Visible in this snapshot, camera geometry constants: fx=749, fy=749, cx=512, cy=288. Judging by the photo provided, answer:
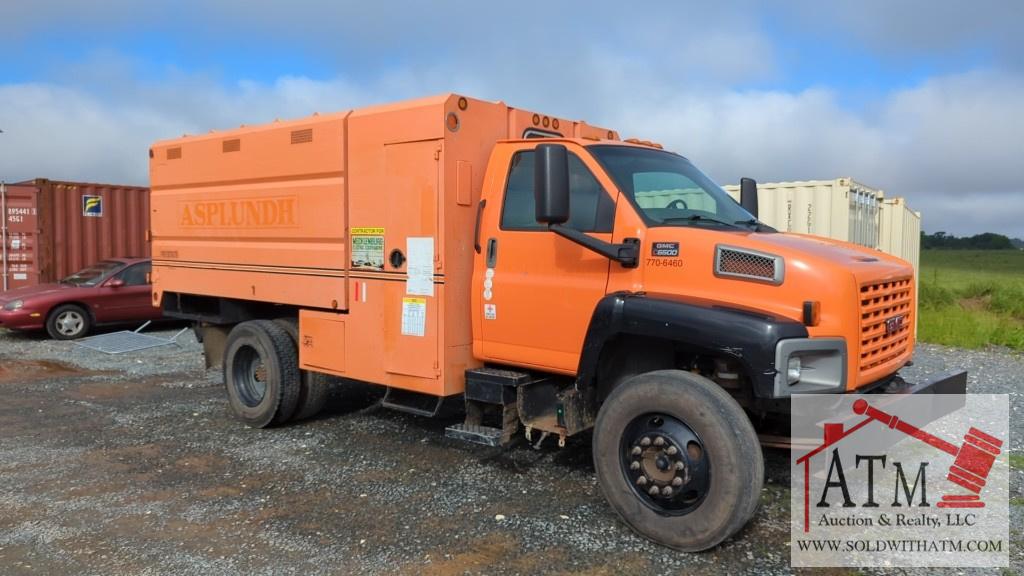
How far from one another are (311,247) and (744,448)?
3902mm

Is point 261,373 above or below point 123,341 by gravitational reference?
above

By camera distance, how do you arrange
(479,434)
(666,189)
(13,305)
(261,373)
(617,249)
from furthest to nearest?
(13,305), (261,373), (479,434), (666,189), (617,249)

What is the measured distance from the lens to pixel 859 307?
13.1 ft

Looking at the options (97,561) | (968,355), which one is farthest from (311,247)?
(968,355)

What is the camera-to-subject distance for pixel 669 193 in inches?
196

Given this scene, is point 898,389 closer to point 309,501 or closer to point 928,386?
point 928,386

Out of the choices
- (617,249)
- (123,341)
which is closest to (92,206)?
(123,341)

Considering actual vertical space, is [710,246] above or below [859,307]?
above

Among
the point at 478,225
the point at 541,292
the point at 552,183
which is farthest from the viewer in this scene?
the point at 478,225

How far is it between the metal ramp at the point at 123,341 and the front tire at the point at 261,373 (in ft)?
17.4

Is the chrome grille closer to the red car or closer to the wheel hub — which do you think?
the wheel hub

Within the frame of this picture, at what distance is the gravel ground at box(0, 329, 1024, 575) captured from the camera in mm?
4074

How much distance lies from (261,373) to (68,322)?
7676 millimetres

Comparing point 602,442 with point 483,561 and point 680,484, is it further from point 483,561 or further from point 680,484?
point 483,561
